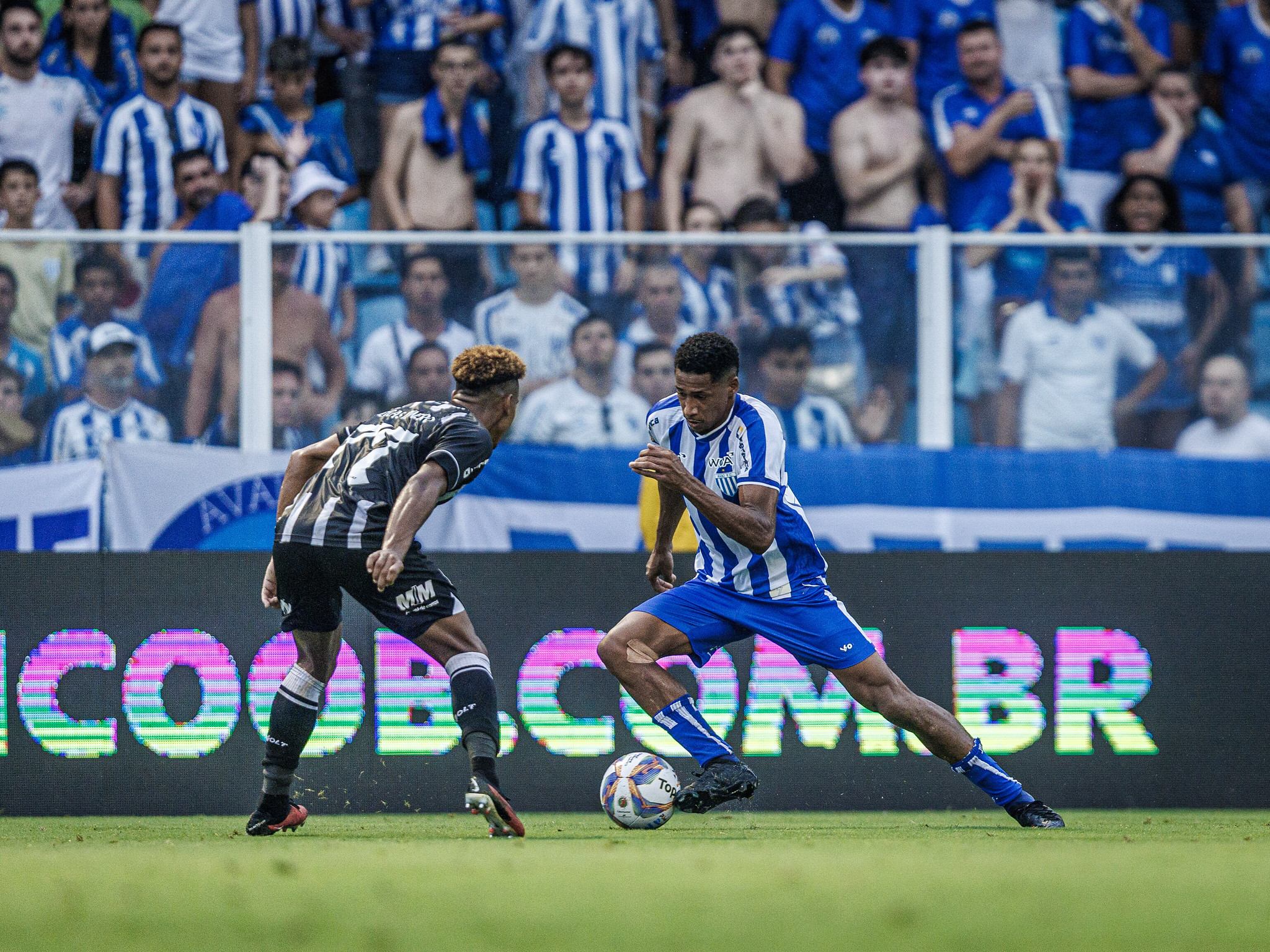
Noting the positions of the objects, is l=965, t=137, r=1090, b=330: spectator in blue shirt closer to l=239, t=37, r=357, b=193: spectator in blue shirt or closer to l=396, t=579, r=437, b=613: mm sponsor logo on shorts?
l=239, t=37, r=357, b=193: spectator in blue shirt

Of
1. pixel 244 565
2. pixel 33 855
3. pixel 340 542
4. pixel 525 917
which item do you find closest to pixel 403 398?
pixel 244 565

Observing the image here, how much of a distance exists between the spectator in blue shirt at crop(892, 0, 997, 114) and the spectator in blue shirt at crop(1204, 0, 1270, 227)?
1780 millimetres

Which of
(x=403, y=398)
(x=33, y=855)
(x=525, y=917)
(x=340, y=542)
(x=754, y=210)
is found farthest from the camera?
(x=754, y=210)

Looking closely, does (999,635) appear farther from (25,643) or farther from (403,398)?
(25,643)

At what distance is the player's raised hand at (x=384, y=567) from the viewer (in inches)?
234

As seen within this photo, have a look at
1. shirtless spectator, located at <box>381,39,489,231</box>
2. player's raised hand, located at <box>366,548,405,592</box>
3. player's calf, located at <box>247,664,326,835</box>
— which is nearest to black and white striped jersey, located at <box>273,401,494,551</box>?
player's raised hand, located at <box>366,548,405,592</box>

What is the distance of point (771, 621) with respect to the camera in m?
6.71

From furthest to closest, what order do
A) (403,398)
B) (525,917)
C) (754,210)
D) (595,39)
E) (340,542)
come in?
(595,39), (754,210), (403,398), (340,542), (525,917)

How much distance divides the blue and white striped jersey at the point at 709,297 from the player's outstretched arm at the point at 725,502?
3.24 m

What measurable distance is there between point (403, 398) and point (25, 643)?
2.50 meters

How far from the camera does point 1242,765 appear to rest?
830cm

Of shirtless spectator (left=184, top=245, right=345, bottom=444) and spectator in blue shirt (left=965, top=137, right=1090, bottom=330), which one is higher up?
spectator in blue shirt (left=965, top=137, right=1090, bottom=330)

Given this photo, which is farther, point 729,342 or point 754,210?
point 754,210

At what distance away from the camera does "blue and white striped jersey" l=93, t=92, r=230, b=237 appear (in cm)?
1091
